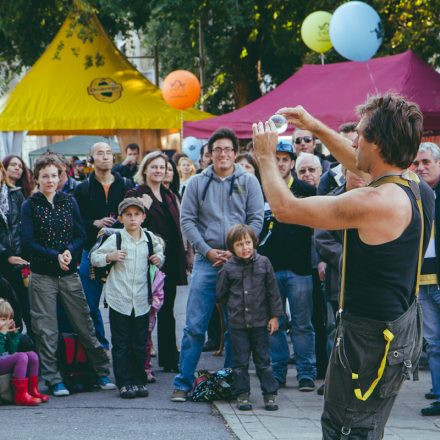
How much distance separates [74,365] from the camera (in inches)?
339

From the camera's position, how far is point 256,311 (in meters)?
7.96

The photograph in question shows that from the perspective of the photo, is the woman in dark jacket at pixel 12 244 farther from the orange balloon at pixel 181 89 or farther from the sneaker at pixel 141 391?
the orange balloon at pixel 181 89

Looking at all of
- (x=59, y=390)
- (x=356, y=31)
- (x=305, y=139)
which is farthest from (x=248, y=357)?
(x=356, y=31)

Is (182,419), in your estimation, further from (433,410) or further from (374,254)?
(374,254)

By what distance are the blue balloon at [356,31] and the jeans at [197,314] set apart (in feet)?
21.6

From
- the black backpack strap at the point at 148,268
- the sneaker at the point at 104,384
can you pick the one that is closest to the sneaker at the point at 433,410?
the black backpack strap at the point at 148,268

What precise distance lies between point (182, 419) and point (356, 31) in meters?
7.77

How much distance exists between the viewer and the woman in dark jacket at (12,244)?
8.99 m

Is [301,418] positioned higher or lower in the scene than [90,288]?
lower

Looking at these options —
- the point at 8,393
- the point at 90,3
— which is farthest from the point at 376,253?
the point at 90,3

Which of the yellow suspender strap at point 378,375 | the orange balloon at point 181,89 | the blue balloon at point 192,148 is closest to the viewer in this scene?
the yellow suspender strap at point 378,375

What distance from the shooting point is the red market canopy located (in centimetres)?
1271

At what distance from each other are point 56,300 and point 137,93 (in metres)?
14.7

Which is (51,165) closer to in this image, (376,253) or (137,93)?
(376,253)
